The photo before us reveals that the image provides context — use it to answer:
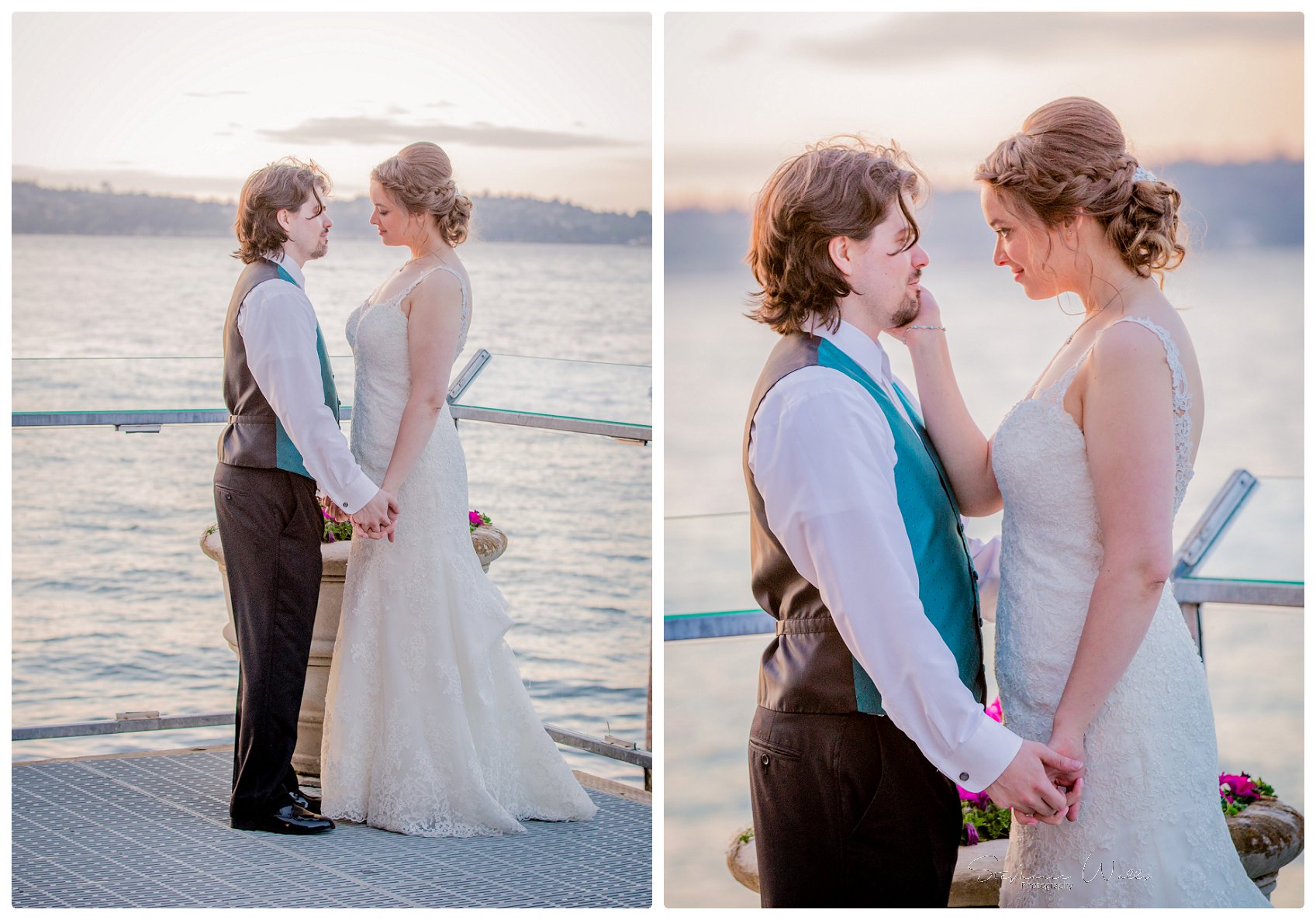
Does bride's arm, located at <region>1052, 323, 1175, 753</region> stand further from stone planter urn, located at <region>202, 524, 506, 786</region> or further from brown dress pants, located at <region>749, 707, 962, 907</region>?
stone planter urn, located at <region>202, 524, 506, 786</region>

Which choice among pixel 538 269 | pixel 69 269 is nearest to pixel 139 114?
pixel 69 269

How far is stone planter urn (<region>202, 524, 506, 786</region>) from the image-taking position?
3.51 m

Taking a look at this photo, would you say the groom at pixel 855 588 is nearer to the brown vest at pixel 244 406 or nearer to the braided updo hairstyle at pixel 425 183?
the braided updo hairstyle at pixel 425 183

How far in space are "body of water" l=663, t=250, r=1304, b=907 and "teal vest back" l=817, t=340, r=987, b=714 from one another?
26 centimetres

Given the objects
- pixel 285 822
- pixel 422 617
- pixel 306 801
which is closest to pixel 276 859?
pixel 285 822

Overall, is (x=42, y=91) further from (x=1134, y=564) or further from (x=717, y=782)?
(x=717, y=782)

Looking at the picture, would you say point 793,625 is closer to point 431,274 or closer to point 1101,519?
point 1101,519

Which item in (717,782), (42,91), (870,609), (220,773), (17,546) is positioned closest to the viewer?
(870,609)

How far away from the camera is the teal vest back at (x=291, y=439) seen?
3.12 m

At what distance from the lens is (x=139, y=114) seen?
555cm

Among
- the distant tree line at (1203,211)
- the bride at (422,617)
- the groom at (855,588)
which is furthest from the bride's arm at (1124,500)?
the distant tree line at (1203,211)

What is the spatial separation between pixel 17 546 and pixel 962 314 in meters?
14.3

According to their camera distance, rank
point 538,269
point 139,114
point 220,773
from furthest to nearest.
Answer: point 538,269
point 139,114
point 220,773

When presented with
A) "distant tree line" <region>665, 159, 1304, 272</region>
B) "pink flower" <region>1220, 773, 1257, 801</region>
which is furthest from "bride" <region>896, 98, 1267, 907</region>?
"distant tree line" <region>665, 159, 1304, 272</region>
